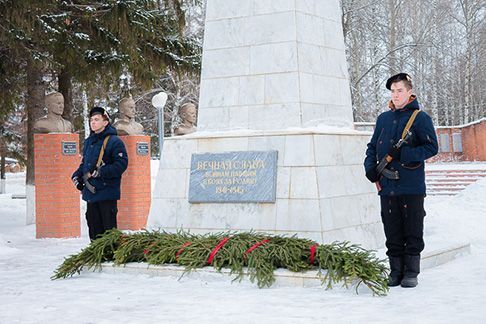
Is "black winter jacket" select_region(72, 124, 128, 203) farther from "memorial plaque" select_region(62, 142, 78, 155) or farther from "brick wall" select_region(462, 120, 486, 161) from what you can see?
"brick wall" select_region(462, 120, 486, 161)

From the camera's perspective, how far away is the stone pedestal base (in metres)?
7.00

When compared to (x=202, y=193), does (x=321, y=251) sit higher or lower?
lower

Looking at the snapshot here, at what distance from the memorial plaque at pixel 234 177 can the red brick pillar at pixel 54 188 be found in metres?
4.09

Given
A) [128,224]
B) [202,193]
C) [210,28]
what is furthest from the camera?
[128,224]

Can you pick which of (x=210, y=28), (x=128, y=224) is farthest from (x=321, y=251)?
(x=128, y=224)

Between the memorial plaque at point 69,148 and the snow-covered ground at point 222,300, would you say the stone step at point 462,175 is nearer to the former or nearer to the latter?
the memorial plaque at point 69,148

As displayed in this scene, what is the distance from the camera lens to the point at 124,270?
6.49 metres

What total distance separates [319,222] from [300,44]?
2101mm

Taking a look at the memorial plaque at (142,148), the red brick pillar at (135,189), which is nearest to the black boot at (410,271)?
the red brick pillar at (135,189)

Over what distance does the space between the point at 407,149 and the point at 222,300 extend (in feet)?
6.34

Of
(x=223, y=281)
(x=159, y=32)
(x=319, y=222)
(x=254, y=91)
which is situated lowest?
(x=223, y=281)

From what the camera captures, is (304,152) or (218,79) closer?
(304,152)

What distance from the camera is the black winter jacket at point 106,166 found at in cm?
713

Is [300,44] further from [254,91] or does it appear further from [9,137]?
[9,137]
